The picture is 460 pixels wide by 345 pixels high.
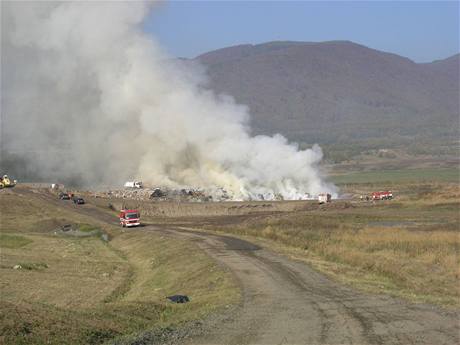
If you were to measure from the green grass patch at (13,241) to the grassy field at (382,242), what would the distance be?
17.4 m

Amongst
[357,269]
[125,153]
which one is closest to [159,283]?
[357,269]

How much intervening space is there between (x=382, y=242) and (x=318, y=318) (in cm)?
2918

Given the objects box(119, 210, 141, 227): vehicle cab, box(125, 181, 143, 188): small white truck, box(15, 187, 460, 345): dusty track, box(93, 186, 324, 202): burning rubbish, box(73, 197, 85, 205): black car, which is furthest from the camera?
box(125, 181, 143, 188): small white truck

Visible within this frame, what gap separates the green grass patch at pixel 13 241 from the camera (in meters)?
63.5

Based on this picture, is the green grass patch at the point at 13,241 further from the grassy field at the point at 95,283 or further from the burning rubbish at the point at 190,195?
the burning rubbish at the point at 190,195

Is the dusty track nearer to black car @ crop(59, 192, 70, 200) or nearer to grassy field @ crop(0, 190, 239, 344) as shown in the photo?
grassy field @ crop(0, 190, 239, 344)

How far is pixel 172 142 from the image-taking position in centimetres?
11419

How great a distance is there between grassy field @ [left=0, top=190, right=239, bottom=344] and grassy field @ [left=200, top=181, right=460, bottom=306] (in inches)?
267

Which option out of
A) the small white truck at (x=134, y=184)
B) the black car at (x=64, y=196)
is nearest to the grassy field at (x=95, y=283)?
the black car at (x=64, y=196)

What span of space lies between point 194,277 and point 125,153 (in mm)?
84193

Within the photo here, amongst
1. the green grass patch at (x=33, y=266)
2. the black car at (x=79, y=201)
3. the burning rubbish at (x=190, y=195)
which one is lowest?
the green grass patch at (x=33, y=266)

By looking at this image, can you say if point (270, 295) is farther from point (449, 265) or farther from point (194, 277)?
point (449, 265)

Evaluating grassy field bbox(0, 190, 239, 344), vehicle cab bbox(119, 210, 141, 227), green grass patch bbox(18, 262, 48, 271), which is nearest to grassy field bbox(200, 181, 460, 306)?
grassy field bbox(0, 190, 239, 344)

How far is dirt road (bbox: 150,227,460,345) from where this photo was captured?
22.0m
